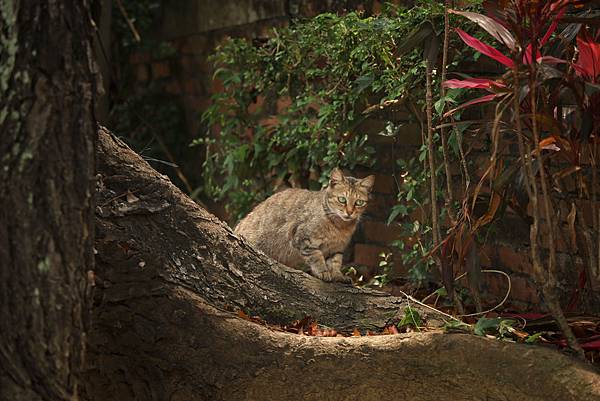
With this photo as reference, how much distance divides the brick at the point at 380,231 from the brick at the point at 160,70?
109 inches

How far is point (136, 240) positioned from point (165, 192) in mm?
220

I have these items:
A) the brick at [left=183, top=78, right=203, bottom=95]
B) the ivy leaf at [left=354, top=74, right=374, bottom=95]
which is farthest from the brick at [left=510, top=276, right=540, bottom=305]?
the brick at [left=183, top=78, right=203, bottom=95]

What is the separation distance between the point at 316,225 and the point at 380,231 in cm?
65

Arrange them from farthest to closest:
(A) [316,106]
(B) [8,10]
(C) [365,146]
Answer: (A) [316,106] → (C) [365,146] → (B) [8,10]

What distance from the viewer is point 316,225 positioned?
3.81 meters

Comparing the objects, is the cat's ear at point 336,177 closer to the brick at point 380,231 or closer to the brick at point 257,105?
the brick at point 380,231

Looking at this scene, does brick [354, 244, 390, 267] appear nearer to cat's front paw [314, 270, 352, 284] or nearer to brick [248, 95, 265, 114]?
cat's front paw [314, 270, 352, 284]

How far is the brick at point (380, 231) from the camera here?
14.1 feet

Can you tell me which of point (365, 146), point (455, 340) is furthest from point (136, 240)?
point (365, 146)

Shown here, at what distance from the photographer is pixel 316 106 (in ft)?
15.1

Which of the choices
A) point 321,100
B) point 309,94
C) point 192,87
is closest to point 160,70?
point 192,87

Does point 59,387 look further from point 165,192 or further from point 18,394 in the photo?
point 165,192

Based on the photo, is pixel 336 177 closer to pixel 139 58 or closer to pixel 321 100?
pixel 321 100

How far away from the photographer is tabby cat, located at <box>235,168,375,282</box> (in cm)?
377
